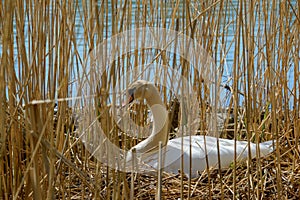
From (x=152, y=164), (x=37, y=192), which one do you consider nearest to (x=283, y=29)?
(x=152, y=164)

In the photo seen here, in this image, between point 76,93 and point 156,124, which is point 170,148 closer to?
point 156,124

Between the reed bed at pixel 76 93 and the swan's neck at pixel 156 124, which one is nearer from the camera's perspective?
the reed bed at pixel 76 93

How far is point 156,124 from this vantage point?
1.42m

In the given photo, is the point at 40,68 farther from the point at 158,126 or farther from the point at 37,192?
the point at 158,126

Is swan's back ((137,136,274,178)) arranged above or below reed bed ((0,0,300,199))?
below

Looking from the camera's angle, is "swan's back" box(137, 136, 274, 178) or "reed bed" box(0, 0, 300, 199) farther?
"swan's back" box(137, 136, 274, 178)

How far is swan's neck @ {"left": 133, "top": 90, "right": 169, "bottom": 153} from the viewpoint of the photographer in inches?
54.0

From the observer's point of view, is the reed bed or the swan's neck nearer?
the reed bed

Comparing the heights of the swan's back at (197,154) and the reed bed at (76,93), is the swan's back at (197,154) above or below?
below

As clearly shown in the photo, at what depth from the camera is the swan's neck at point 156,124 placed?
4.50 feet

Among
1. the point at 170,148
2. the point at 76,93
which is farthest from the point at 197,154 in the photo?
the point at 76,93

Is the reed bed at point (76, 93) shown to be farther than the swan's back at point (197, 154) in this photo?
No

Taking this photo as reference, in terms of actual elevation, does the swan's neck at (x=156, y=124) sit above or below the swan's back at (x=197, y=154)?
above

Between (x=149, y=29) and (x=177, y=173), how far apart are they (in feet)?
1.47
